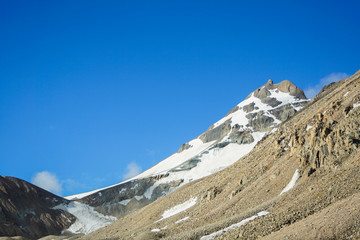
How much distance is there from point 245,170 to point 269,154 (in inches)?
260

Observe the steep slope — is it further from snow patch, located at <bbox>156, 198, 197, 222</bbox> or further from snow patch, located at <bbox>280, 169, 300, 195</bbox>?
snow patch, located at <bbox>156, 198, 197, 222</bbox>

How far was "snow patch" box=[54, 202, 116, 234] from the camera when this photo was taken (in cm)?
15325

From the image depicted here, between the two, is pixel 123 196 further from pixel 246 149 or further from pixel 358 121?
pixel 358 121

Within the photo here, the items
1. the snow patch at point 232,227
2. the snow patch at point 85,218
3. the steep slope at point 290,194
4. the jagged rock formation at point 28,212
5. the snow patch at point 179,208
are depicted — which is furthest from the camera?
the snow patch at point 85,218

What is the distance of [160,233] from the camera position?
6341 cm

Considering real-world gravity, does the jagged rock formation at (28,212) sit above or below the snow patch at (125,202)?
above

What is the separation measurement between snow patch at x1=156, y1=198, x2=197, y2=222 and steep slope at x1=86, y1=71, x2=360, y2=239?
35 cm

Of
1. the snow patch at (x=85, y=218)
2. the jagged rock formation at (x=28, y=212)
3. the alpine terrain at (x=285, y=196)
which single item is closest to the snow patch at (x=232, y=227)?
the alpine terrain at (x=285, y=196)

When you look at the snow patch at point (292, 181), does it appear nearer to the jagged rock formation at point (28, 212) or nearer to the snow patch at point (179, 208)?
the snow patch at point (179, 208)

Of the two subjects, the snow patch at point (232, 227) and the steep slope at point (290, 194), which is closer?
the steep slope at point (290, 194)

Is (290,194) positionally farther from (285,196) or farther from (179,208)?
(179,208)

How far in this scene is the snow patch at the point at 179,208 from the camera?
87938 millimetres

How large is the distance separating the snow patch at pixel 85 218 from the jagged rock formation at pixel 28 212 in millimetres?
3043

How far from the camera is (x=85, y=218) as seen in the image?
534ft
